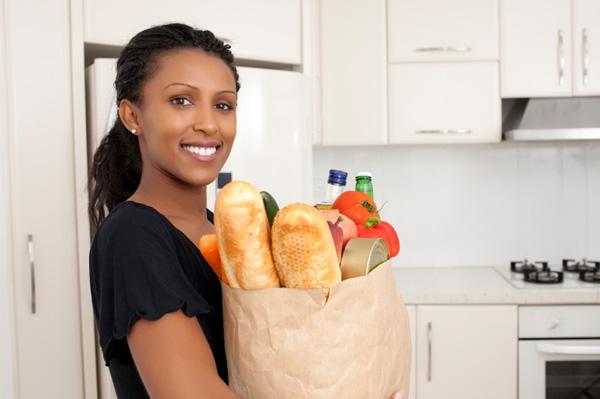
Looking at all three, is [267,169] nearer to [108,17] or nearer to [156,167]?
[108,17]

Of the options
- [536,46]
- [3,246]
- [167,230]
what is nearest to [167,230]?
[167,230]

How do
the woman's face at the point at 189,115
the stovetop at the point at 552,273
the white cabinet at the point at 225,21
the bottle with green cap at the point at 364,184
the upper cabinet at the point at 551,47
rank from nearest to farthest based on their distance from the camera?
the woman's face at the point at 189,115 < the bottle with green cap at the point at 364,184 < the white cabinet at the point at 225,21 < the stovetop at the point at 552,273 < the upper cabinet at the point at 551,47

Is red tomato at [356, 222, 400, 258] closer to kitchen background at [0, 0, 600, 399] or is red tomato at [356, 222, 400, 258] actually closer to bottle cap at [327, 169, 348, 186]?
bottle cap at [327, 169, 348, 186]

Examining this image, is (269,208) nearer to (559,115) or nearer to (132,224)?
(132,224)

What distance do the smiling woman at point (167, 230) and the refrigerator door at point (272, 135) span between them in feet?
3.56

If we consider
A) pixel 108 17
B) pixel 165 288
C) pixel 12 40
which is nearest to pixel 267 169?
pixel 108 17

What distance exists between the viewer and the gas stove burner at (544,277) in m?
2.56

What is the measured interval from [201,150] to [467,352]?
6.09 feet

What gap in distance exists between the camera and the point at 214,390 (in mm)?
749

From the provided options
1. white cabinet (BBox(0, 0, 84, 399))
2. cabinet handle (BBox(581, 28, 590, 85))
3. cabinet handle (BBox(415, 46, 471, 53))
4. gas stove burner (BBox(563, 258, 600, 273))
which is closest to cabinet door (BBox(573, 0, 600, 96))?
cabinet handle (BBox(581, 28, 590, 85))

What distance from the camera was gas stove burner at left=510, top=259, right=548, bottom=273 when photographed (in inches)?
107

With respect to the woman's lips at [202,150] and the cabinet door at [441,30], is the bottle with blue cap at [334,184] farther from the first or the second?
the cabinet door at [441,30]

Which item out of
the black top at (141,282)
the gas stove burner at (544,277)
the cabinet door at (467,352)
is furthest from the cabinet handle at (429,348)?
the black top at (141,282)

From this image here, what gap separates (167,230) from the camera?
0.85 meters
